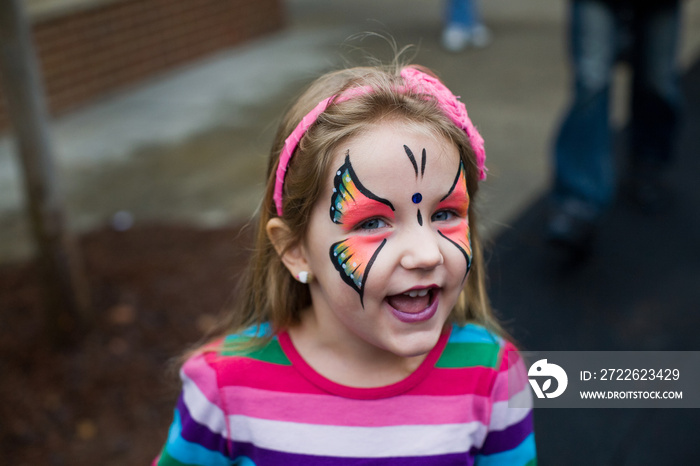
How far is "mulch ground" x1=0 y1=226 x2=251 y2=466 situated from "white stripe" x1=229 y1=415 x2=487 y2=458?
3.07ft

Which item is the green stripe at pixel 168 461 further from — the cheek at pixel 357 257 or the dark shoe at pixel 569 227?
the dark shoe at pixel 569 227

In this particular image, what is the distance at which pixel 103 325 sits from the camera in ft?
11.9

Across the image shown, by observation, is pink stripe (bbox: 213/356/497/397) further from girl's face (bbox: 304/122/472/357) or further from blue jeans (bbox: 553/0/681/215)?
blue jeans (bbox: 553/0/681/215)

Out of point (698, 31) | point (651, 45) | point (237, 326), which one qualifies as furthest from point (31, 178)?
point (698, 31)

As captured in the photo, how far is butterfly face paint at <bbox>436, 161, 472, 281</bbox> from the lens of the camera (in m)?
1.52

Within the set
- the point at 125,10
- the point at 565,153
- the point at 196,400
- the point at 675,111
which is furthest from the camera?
the point at 125,10

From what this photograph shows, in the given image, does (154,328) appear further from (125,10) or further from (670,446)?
(125,10)

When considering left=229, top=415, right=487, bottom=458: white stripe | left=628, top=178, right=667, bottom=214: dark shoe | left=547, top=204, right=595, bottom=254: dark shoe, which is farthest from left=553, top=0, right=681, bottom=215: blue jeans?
left=229, top=415, right=487, bottom=458: white stripe

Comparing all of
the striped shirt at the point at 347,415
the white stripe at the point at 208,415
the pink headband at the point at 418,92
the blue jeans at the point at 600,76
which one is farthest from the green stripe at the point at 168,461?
the blue jeans at the point at 600,76

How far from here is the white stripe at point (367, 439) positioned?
158 centimetres

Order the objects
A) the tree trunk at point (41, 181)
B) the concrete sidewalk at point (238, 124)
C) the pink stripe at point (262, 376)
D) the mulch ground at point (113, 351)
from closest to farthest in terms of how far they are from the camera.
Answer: the pink stripe at point (262, 376)
the mulch ground at point (113, 351)
the tree trunk at point (41, 181)
the concrete sidewalk at point (238, 124)

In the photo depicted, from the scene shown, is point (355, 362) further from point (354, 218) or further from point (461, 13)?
point (461, 13)

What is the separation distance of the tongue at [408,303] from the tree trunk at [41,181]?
2.34 metres

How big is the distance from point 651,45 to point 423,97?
3.02m
